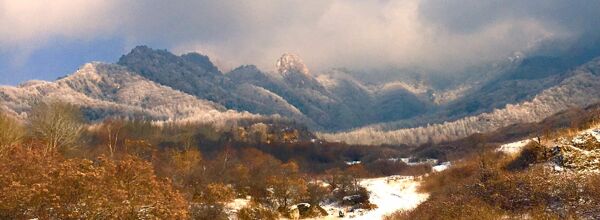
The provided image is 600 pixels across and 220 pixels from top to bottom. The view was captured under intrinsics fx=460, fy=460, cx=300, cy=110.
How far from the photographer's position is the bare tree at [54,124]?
A: 7175 centimetres

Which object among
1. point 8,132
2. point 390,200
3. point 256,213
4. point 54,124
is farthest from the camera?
point 54,124

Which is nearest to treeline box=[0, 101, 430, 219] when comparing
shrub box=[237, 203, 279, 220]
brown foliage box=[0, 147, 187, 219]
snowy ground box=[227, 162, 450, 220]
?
brown foliage box=[0, 147, 187, 219]

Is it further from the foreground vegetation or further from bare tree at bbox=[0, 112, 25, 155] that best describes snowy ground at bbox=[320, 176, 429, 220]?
bare tree at bbox=[0, 112, 25, 155]

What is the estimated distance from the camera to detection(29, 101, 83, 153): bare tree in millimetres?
71750

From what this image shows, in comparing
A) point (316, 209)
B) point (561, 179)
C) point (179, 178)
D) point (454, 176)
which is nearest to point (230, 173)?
point (179, 178)

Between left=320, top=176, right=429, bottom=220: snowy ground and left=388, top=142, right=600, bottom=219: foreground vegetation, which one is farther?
→ left=320, top=176, right=429, bottom=220: snowy ground

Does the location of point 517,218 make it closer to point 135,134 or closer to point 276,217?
point 276,217

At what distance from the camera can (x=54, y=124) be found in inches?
2945

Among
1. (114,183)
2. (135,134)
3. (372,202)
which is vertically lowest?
(372,202)

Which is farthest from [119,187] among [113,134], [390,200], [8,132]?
[113,134]

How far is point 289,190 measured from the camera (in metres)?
56.7

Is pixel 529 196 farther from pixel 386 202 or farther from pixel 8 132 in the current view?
pixel 8 132

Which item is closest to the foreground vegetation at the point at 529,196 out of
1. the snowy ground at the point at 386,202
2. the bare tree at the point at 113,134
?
the snowy ground at the point at 386,202

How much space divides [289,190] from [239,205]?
6.42 metres
